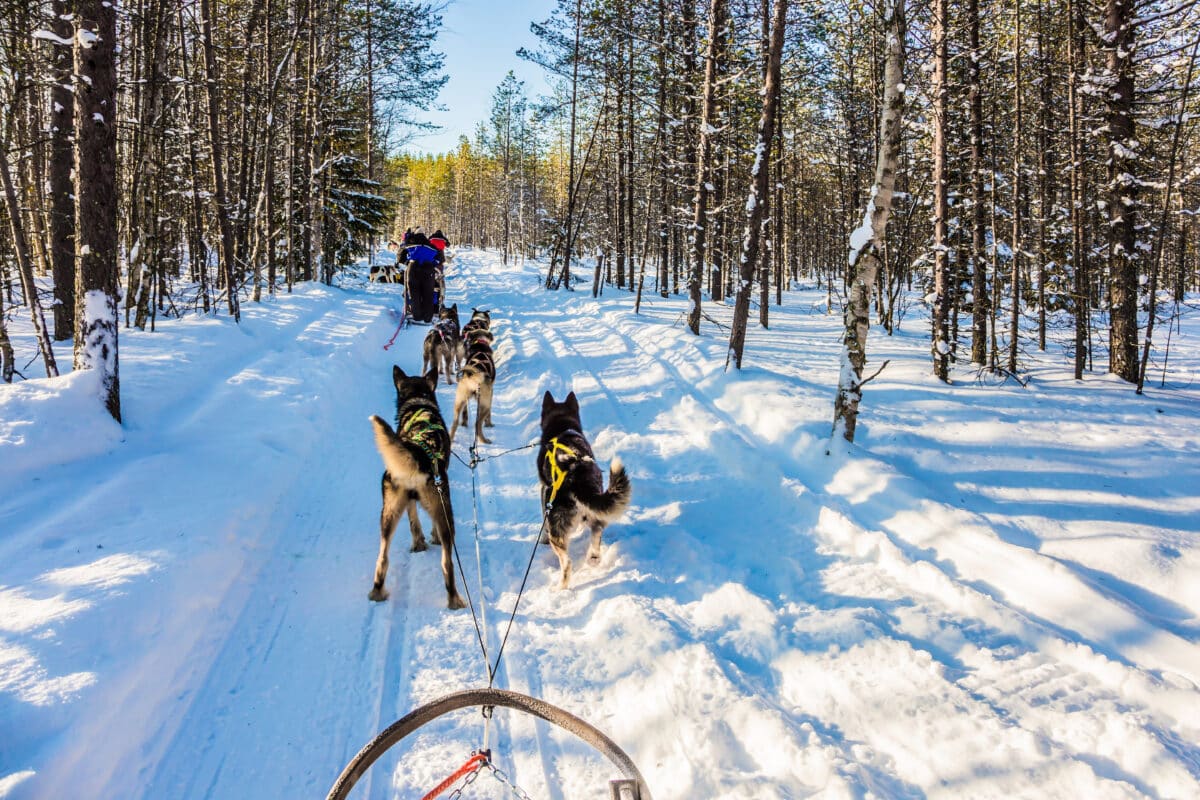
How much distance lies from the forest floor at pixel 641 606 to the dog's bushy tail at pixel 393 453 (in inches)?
41.2

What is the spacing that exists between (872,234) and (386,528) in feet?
19.4

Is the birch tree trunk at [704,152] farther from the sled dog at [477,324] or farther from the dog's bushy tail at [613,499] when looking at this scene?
the dog's bushy tail at [613,499]

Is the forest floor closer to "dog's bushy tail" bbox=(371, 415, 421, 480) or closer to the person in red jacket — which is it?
"dog's bushy tail" bbox=(371, 415, 421, 480)

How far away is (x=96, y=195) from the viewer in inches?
223

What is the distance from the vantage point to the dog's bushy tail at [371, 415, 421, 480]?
4.07 m

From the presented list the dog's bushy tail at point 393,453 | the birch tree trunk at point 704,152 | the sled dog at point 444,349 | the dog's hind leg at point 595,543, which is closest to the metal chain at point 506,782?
the dog's hind leg at point 595,543

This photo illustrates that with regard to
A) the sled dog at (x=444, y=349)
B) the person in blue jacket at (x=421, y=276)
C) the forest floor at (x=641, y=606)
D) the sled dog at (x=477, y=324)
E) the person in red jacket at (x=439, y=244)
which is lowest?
the forest floor at (x=641, y=606)

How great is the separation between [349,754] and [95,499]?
11.0ft

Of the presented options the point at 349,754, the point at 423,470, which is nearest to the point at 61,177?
the point at 423,470

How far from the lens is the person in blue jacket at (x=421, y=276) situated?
15414mm

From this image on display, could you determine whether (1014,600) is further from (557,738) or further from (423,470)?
(423,470)

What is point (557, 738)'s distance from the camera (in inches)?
125

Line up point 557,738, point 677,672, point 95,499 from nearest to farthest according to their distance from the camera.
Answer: point 557,738, point 677,672, point 95,499

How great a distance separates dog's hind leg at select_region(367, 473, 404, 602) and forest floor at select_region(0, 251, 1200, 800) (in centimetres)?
15
